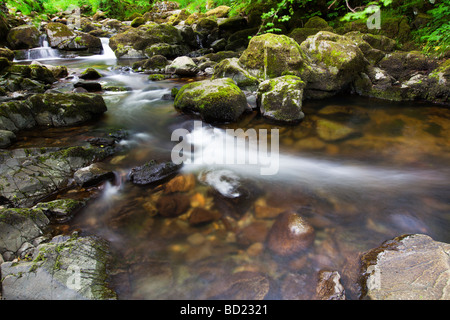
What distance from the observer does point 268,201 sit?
3.85m

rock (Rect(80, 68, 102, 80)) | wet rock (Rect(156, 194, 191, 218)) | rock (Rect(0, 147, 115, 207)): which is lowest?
wet rock (Rect(156, 194, 191, 218))

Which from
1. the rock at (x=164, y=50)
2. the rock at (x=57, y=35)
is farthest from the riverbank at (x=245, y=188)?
the rock at (x=57, y=35)

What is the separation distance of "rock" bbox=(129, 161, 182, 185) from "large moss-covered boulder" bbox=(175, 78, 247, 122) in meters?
2.58

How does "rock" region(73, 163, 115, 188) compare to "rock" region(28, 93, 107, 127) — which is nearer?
"rock" region(73, 163, 115, 188)

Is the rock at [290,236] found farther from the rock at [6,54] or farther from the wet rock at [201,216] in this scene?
the rock at [6,54]

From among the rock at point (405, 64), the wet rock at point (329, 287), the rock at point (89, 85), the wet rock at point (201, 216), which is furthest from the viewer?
the rock at point (89, 85)

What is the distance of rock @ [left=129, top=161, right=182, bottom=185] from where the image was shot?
13.7 ft

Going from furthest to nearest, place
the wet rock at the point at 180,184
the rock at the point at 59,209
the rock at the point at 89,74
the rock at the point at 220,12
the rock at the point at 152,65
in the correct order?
the rock at the point at 220,12 → the rock at the point at 152,65 → the rock at the point at 89,74 → the wet rock at the point at 180,184 → the rock at the point at 59,209

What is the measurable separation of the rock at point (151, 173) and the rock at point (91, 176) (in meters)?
0.41

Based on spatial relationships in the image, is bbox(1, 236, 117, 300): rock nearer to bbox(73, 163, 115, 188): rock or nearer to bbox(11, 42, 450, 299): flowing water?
bbox(11, 42, 450, 299): flowing water

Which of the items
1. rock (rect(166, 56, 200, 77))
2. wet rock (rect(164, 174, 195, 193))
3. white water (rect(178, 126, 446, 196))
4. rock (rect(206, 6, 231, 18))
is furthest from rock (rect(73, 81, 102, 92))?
rock (rect(206, 6, 231, 18))

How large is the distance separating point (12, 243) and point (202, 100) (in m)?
5.09

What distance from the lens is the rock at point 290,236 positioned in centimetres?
286

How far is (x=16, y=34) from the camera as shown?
1474cm
